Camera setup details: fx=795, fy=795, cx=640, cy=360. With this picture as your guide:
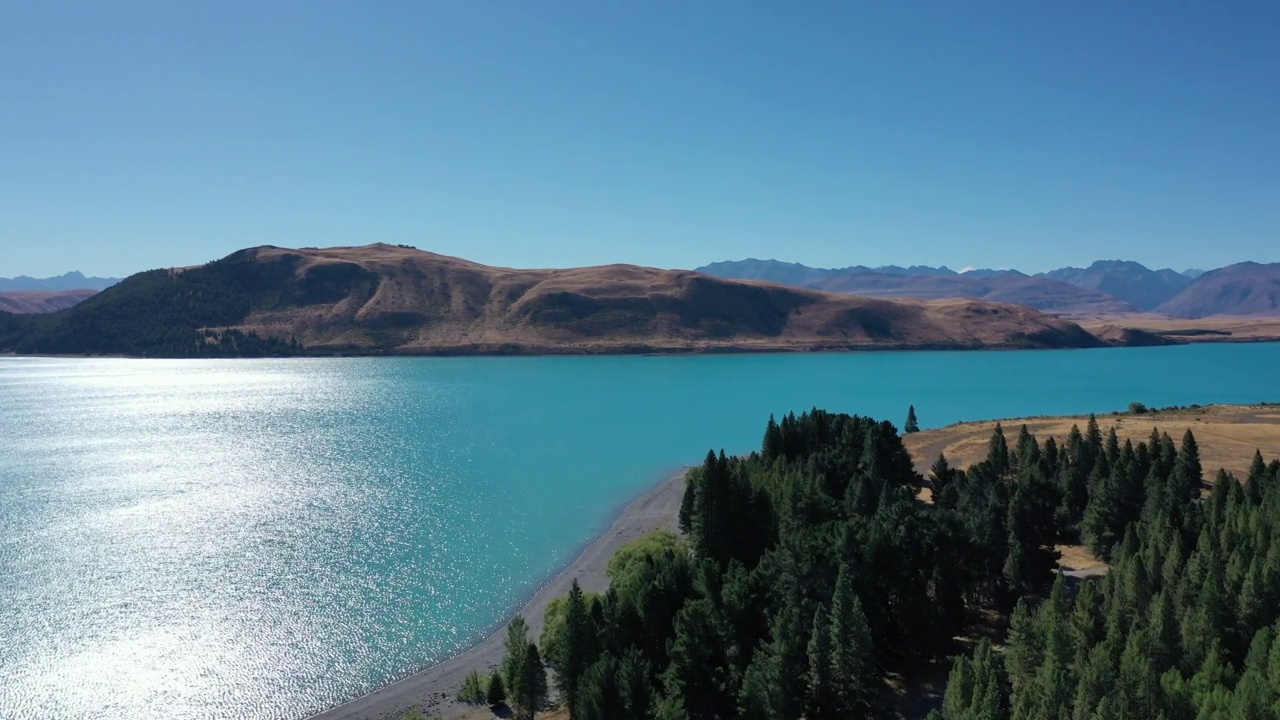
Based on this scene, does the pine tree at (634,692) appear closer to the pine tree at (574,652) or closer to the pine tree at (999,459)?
the pine tree at (574,652)

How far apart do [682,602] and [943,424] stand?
109 m

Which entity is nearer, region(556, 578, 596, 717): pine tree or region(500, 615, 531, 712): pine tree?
region(556, 578, 596, 717): pine tree

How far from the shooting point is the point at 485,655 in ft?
165

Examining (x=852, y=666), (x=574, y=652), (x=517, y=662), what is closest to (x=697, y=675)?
(x=574, y=652)

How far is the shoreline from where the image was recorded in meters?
43.2

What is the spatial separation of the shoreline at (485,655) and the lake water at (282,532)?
1.43m

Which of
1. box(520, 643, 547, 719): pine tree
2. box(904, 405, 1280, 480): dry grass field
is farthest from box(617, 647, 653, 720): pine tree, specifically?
box(904, 405, 1280, 480): dry grass field

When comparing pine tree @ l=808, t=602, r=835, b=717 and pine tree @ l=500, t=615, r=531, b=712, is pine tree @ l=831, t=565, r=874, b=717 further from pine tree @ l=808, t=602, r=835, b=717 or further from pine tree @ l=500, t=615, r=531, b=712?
pine tree @ l=500, t=615, r=531, b=712

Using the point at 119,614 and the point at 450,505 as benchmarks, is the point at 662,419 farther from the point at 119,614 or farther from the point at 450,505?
the point at 119,614

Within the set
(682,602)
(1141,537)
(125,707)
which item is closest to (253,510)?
(125,707)

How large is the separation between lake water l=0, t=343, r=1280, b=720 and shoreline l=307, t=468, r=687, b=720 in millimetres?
1434

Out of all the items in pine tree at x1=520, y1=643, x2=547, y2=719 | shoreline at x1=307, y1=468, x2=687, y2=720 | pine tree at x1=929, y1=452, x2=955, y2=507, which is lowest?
shoreline at x1=307, y1=468, x2=687, y2=720

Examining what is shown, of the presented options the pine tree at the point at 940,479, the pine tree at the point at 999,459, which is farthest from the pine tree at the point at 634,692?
the pine tree at the point at 999,459

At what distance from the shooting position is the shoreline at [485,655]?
142 ft
